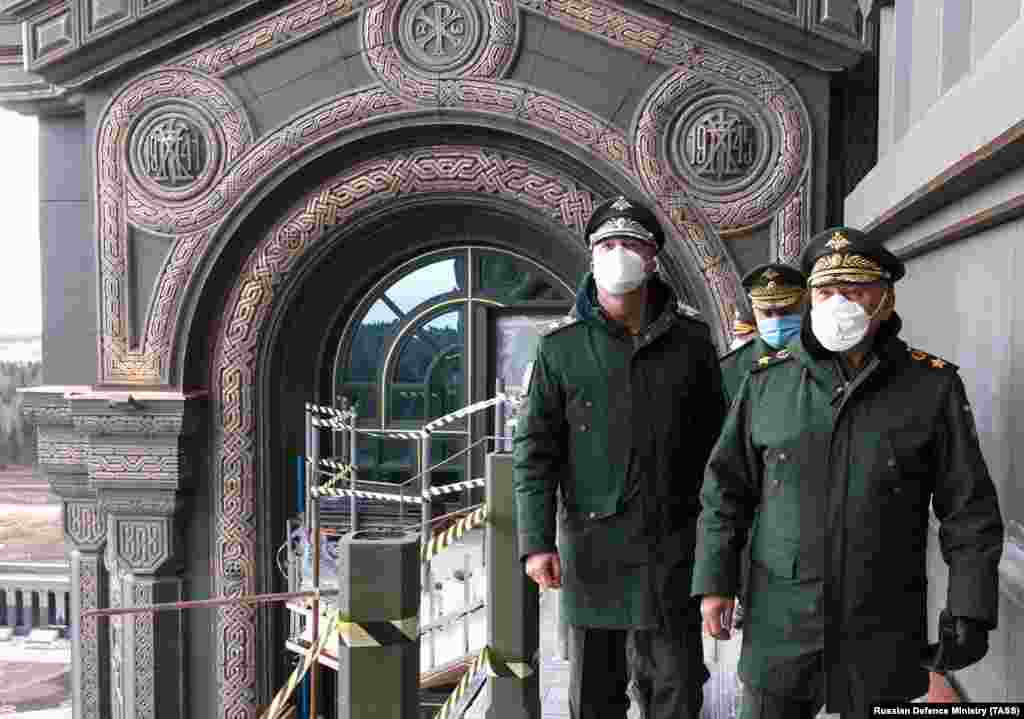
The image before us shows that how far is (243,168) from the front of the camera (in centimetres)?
674

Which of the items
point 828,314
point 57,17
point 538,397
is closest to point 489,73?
point 57,17

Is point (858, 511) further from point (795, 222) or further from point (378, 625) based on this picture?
point (795, 222)

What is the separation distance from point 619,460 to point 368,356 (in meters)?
5.84

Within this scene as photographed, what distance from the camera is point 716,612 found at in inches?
87.7

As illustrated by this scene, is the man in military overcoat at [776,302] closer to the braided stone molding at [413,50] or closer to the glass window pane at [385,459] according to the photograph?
the braided stone molding at [413,50]

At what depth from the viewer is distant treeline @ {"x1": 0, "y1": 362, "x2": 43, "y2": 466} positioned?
20703 millimetres

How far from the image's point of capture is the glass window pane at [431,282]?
8125 millimetres

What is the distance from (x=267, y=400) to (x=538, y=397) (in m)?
4.77

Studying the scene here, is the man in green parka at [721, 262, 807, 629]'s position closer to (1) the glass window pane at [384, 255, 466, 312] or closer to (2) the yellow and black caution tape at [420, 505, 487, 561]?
(2) the yellow and black caution tape at [420, 505, 487, 561]

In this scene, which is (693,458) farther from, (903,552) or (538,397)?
(903,552)

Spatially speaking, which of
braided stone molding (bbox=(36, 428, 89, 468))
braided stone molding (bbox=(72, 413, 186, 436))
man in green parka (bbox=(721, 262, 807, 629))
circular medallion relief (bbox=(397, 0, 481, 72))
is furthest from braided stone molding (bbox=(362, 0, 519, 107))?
braided stone molding (bbox=(36, 428, 89, 468))

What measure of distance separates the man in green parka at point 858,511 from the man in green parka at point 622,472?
1.33 ft

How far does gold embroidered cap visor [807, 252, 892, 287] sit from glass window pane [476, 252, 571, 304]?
5.91 metres

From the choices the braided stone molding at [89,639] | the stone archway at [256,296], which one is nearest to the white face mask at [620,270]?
the stone archway at [256,296]
